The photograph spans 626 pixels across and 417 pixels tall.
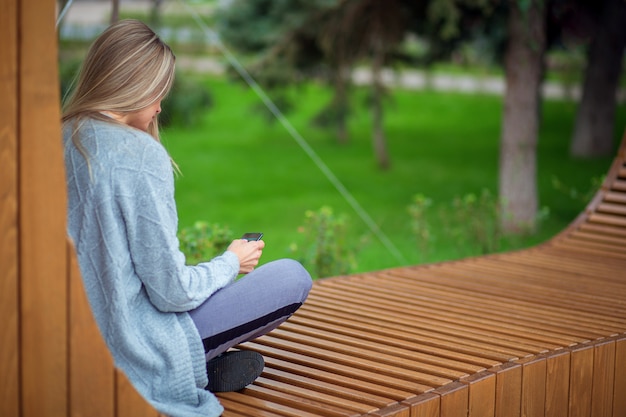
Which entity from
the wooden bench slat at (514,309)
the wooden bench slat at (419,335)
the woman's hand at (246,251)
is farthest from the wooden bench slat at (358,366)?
the wooden bench slat at (514,309)

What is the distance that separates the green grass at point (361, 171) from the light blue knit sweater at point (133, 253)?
5048 millimetres

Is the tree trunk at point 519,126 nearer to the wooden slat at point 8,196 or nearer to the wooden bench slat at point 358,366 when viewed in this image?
the wooden bench slat at point 358,366

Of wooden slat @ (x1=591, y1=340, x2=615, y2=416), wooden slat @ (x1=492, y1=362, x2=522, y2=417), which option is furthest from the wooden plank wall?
wooden slat @ (x1=591, y1=340, x2=615, y2=416)

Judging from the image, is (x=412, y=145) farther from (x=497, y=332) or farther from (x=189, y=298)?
(x=189, y=298)

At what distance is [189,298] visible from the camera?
2352mm

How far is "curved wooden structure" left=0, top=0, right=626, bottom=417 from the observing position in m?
1.95

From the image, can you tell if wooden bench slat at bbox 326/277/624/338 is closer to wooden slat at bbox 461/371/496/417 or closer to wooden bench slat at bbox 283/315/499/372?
wooden bench slat at bbox 283/315/499/372

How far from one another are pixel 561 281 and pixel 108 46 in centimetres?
258

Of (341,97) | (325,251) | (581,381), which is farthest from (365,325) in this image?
(341,97)

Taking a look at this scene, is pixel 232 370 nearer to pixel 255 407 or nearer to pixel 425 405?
pixel 255 407

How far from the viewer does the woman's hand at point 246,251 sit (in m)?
2.55

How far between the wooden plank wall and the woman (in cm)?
23

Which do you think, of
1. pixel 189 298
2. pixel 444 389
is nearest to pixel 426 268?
pixel 444 389

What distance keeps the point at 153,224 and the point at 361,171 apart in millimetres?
10117
